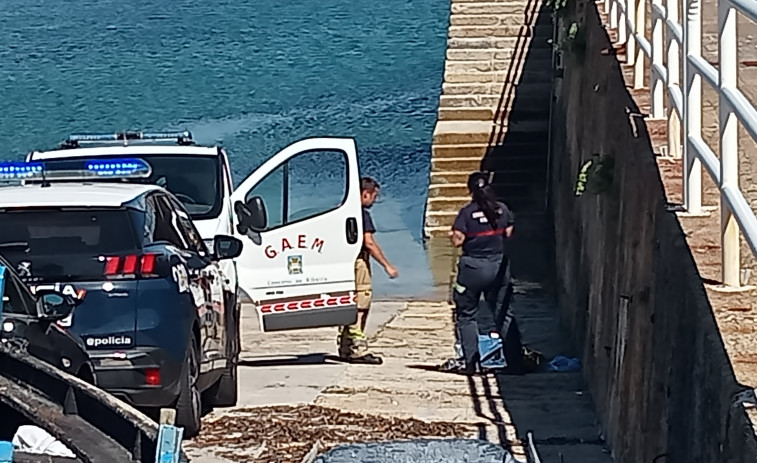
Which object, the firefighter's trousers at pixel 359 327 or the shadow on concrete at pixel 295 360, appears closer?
the firefighter's trousers at pixel 359 327

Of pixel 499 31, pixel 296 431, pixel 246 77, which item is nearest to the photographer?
pixel 296 431

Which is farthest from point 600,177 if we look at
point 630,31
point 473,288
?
point 473,288

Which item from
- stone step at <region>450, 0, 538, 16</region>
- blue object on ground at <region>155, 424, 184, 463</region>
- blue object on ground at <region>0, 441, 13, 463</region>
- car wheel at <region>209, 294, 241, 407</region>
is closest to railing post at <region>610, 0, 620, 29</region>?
car wheel at <region>209, 294, 241, 407</region>

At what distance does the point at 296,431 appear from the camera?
28.8 ft

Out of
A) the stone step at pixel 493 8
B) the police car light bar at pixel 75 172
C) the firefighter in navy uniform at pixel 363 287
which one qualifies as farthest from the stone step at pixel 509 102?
the police car light bar at pixel 75 172

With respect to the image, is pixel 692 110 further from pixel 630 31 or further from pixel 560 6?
pixel 560 6

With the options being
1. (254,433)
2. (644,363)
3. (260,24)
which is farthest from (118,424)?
(260,24)

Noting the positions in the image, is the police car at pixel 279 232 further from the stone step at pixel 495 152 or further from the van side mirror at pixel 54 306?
the stone step at pixel 495 152

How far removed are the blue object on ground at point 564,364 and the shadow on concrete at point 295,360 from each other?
182 centimetres

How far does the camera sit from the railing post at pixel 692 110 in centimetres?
616

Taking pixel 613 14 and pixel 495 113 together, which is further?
pixel 495 113

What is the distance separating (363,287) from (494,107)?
10935 millimetres

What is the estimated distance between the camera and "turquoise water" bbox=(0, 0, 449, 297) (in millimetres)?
32906

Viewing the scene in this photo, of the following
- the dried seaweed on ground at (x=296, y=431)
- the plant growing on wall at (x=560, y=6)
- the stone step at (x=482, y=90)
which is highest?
the plant growing on wall at (x=560, y=6)
